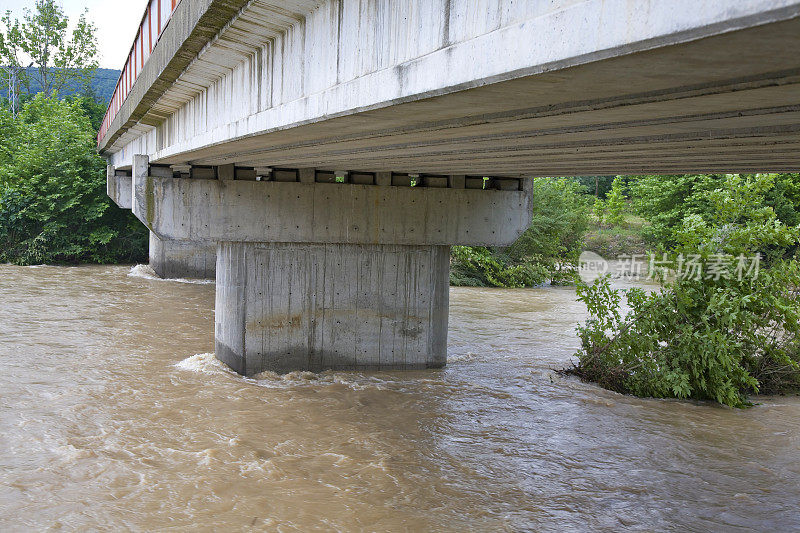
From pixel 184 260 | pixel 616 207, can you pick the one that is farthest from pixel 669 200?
pixel 184 260

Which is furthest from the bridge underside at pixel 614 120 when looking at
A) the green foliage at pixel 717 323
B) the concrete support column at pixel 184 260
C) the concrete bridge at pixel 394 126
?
the concrete support column at pixel 184 260

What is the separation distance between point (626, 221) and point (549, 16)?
4322 centimetres

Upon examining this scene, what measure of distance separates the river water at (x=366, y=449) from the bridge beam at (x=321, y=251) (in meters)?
0.58

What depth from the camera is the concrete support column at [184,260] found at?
1051 inches

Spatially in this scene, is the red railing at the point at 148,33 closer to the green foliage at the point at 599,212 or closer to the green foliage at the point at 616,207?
the green foliage at the point at 616,207

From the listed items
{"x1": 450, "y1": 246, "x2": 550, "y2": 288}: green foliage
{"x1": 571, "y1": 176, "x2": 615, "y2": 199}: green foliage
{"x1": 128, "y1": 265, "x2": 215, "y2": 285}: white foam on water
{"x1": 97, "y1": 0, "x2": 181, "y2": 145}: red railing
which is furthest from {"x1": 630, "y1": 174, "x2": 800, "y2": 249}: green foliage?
{"x1": 97, "y1": 0, "x2": 181, "y2": 145}: red railing

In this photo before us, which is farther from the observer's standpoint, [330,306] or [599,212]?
[599,212]

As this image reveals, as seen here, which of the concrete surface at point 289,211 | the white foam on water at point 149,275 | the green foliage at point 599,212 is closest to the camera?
the concrete surface at point 289,211

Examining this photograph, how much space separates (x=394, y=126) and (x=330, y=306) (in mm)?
7196

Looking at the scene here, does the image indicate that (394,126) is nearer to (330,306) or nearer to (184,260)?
(330,306)

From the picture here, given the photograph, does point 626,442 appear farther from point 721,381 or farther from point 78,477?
point 78,477

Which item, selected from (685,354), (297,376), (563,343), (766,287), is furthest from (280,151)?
(563,343)

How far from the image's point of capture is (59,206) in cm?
3077

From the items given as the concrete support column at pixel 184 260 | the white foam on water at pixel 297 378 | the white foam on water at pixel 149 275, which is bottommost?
the white foam on water at pixel 149 275
